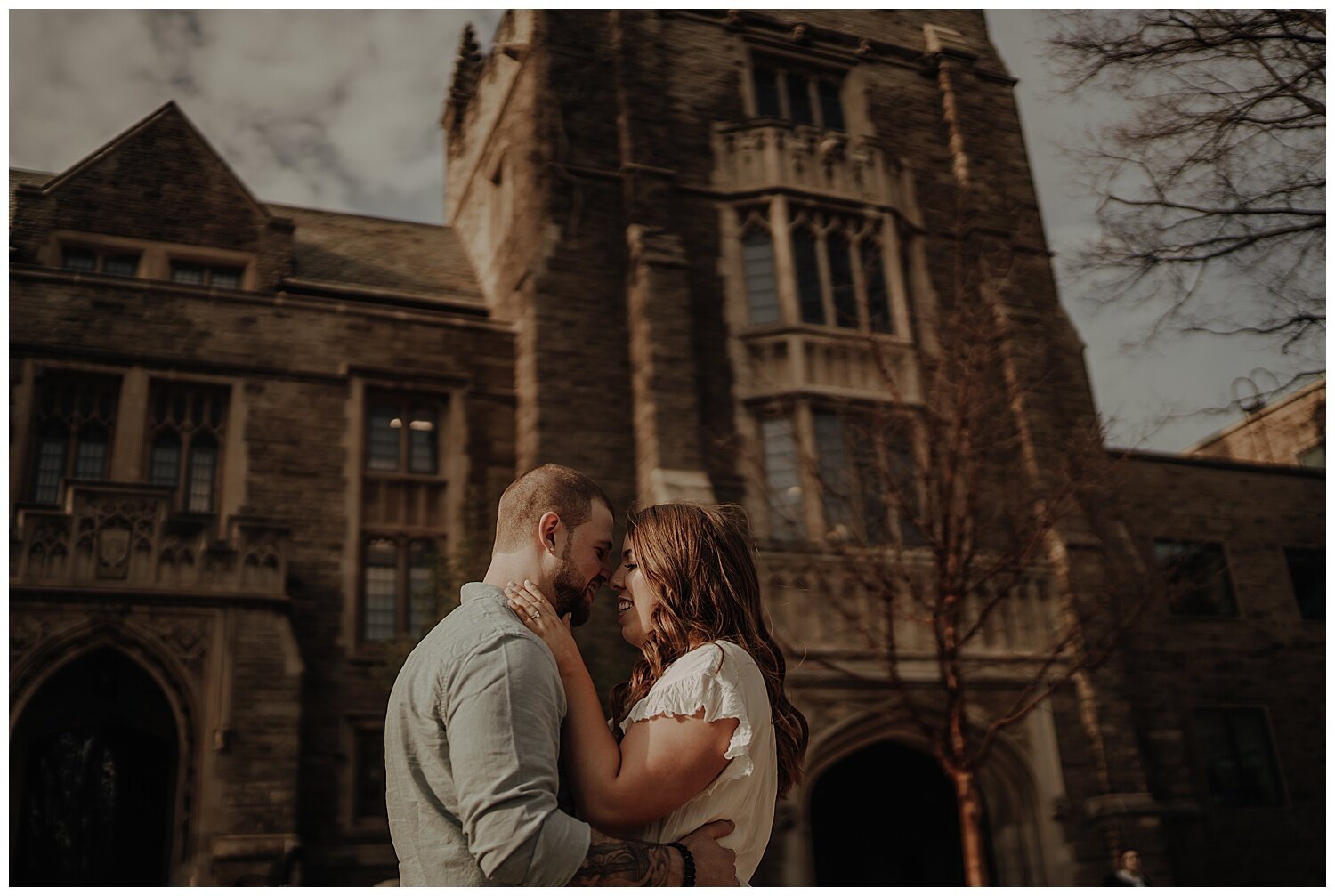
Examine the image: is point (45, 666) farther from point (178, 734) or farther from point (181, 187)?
point (181, 187)

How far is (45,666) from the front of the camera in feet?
33.8

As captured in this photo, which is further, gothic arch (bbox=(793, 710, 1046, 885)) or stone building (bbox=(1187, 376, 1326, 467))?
stone building (bbox=(1187, 376, 1326, 467))

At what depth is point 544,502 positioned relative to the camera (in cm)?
223

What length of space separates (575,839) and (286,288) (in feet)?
43.6

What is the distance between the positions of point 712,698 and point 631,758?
7.0 inches

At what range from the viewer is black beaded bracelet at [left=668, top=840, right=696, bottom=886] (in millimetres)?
1995

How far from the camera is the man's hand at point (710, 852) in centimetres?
203

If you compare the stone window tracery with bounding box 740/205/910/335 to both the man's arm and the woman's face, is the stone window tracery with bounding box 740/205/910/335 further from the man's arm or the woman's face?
the man's arm

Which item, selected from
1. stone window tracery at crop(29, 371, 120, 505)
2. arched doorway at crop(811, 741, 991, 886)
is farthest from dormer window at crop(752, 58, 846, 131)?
stone window tracery at crop(29, 371, 120, 505)

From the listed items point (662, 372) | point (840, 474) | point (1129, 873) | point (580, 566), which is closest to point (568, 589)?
point (580, 566)

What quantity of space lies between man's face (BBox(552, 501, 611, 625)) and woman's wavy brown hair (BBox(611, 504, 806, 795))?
109 millimetres

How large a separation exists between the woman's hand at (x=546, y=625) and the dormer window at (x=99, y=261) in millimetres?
13046

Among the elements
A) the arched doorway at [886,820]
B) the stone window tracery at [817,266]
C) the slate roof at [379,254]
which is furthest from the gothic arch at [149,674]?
the stone window tracery at [817,266]

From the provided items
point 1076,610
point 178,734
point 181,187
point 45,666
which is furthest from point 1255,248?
point 181,187
